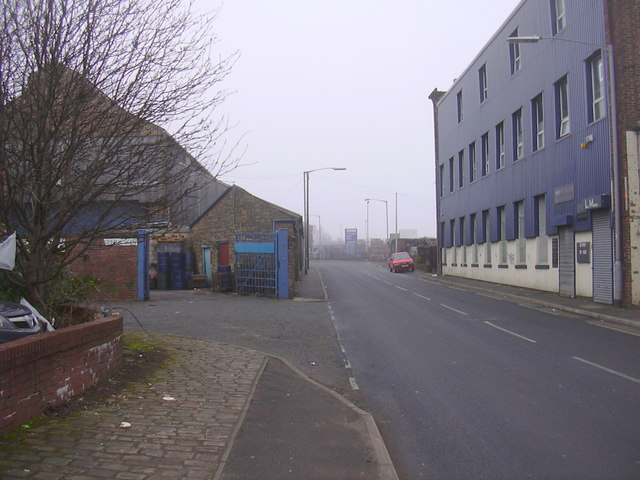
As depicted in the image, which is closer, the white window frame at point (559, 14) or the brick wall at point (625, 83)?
the brick wall at point (625, 83)

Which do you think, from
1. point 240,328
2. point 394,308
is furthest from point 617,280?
point 240,328

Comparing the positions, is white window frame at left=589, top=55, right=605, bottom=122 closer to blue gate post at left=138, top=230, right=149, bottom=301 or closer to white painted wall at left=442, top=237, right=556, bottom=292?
white painted wall at left=442, top=237, right=556, bottom=292

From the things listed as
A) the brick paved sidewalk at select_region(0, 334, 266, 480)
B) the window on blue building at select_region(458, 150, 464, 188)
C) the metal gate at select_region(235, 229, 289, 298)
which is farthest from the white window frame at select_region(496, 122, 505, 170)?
the brick paved sidewalk at select_region(0, 334, 266, 480)

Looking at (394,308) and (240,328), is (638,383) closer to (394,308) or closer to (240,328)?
(240,328)

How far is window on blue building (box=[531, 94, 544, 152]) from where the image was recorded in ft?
75.7

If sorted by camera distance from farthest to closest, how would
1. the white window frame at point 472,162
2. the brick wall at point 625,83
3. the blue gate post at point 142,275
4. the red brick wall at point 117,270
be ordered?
the white window frame at point 472,162
the red brick wall at point 117,270
the blue gate post at point 142,275
the brick wall at point 625,83

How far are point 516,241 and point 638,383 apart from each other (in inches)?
746

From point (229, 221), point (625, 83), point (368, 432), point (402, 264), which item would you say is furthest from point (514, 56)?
point (368, 432)

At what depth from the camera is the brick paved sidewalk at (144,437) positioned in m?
4.01

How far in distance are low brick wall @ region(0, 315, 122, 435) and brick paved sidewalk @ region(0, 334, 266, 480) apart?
0.82 feet

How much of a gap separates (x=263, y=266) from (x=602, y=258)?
12.1 m

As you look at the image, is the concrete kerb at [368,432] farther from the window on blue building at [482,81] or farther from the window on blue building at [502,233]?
the window on blue building at [482,81]

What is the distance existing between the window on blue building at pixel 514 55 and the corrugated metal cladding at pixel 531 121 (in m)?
0.22

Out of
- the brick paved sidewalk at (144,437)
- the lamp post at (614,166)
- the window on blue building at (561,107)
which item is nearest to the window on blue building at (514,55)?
the window on blue building at (561,107)
